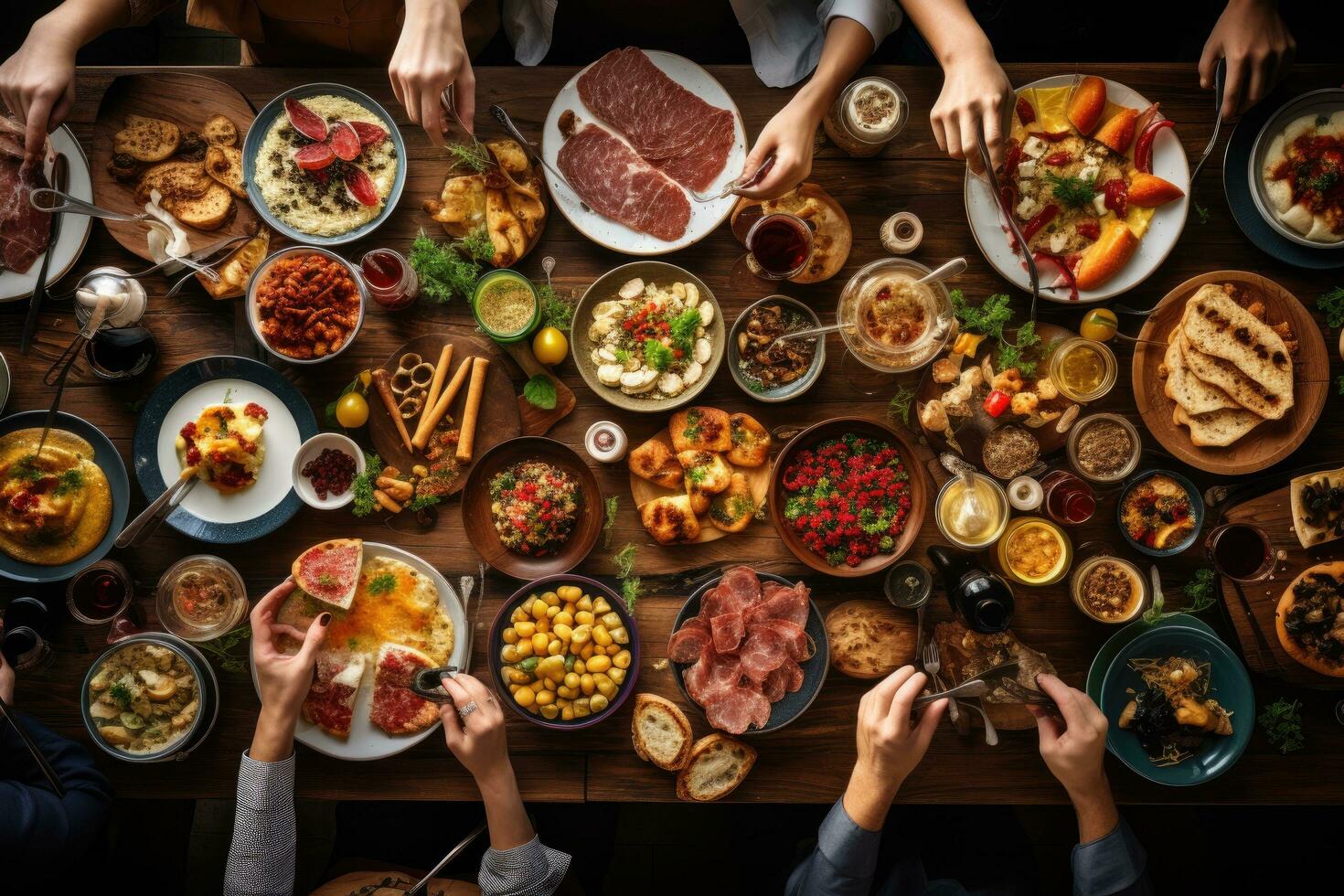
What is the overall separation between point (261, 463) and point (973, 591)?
2.66 m

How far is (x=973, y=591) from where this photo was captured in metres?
2.58

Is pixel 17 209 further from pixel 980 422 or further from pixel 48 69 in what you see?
pixel 980 422

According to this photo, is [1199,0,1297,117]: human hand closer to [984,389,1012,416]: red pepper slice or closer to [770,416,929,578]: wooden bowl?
[984,389,1012,416]: red pepper slice

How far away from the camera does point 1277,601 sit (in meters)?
2.72

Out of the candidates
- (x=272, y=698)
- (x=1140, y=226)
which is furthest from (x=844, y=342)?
Result: (x=272, y=698)

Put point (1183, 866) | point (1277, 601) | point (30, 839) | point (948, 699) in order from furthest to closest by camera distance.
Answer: point (1183, 866) → point (1277, 601) → point (948, 699) → point (30, 839)

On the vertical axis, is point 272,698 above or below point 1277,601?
below

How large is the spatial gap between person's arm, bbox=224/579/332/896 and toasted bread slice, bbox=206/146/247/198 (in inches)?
63.5

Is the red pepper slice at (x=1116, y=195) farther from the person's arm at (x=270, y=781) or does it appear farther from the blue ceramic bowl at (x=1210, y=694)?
the person's arm at (x=270, y=781)

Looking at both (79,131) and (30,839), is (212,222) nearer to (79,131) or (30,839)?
(79,131)

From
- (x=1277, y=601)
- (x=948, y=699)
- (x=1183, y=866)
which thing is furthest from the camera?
(x=1183, y=866)

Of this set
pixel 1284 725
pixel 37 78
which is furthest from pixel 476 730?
pixel 1284 725

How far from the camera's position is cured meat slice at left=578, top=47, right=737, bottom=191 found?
280 cm

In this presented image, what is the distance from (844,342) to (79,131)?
3099 mm
